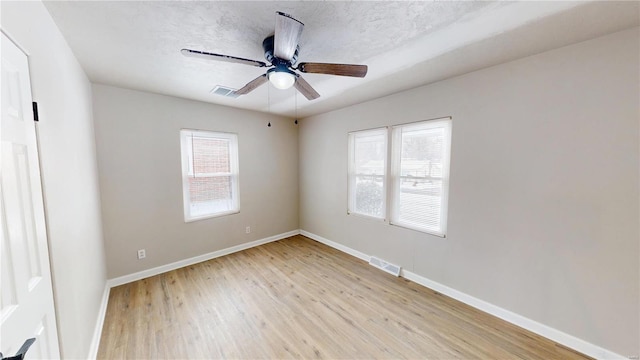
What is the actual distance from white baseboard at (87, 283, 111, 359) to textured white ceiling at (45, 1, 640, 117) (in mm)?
2325

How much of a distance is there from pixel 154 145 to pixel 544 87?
4.23m

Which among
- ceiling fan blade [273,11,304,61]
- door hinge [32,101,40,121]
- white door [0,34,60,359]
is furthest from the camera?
ceiling fan blade [273,11,304,61]

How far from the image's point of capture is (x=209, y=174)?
349 centimetres

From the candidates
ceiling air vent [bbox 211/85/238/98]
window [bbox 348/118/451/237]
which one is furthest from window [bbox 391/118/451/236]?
ceiling air vent [bbox 211/85/238/98]

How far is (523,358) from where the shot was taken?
1721 millimetres

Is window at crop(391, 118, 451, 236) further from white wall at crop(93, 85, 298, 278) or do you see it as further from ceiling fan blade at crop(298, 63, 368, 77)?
white wall at crop(93, 85, 298, 278)

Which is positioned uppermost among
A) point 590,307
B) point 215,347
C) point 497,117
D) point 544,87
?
point 544,87

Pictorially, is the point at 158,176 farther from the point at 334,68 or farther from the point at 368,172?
the point at 368,172

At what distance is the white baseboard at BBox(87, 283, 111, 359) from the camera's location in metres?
1.70

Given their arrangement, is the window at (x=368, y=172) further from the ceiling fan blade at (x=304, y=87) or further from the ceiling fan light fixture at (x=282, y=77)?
the ceiling fan light fixture at (x=282, y=77)

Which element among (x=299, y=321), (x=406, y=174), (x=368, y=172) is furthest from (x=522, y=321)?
(x=368, y=172)

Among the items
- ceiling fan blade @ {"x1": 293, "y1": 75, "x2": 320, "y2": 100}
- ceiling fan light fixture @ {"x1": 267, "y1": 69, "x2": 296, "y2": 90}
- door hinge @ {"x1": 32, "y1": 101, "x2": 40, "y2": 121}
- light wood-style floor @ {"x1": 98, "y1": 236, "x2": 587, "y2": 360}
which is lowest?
light wood-style floor @ {"x1": 98, "y1": 236, "x2": 587, "y2": 360}

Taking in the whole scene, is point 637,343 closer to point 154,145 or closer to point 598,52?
point 598,52

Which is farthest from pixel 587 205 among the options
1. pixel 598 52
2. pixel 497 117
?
pixel 598 52
